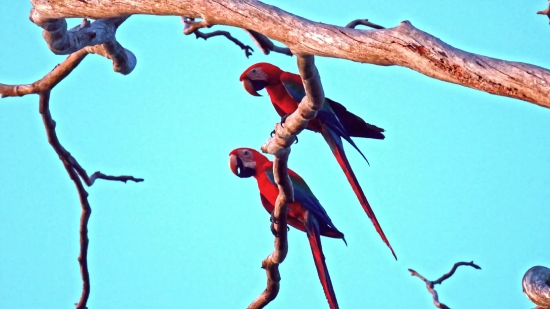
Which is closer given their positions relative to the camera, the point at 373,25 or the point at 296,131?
the point at 296,131

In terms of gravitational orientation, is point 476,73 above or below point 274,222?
below

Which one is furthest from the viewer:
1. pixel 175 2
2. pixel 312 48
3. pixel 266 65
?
pixel 266 65

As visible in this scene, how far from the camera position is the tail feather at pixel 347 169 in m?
3.19

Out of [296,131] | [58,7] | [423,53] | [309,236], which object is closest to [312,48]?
[423,53]

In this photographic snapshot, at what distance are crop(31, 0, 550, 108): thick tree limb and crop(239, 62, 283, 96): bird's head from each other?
1683 mm

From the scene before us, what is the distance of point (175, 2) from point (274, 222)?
1223mm

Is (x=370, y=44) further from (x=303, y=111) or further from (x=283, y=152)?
(x=283, y=152)

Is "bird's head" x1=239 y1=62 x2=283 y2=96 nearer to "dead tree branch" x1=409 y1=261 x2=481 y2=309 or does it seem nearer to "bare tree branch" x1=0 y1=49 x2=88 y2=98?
"bare tree branch" x1=0 y1=49 x2=88 y2=98

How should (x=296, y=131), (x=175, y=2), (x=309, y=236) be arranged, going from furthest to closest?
(x=309, y=236) < (x=296, y=131) < (x=175, y=2)

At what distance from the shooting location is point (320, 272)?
346 cm

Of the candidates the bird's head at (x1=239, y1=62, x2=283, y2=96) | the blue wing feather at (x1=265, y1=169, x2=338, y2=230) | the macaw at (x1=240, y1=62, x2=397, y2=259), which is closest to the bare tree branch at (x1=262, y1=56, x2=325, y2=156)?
the macaw at (x1=240, y1=62, x2=397, y2=259)

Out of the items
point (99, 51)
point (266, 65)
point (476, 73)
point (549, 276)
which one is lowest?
point (549, 276)

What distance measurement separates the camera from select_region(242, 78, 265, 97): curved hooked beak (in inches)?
172

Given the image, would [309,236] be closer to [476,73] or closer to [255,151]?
[255,151]
